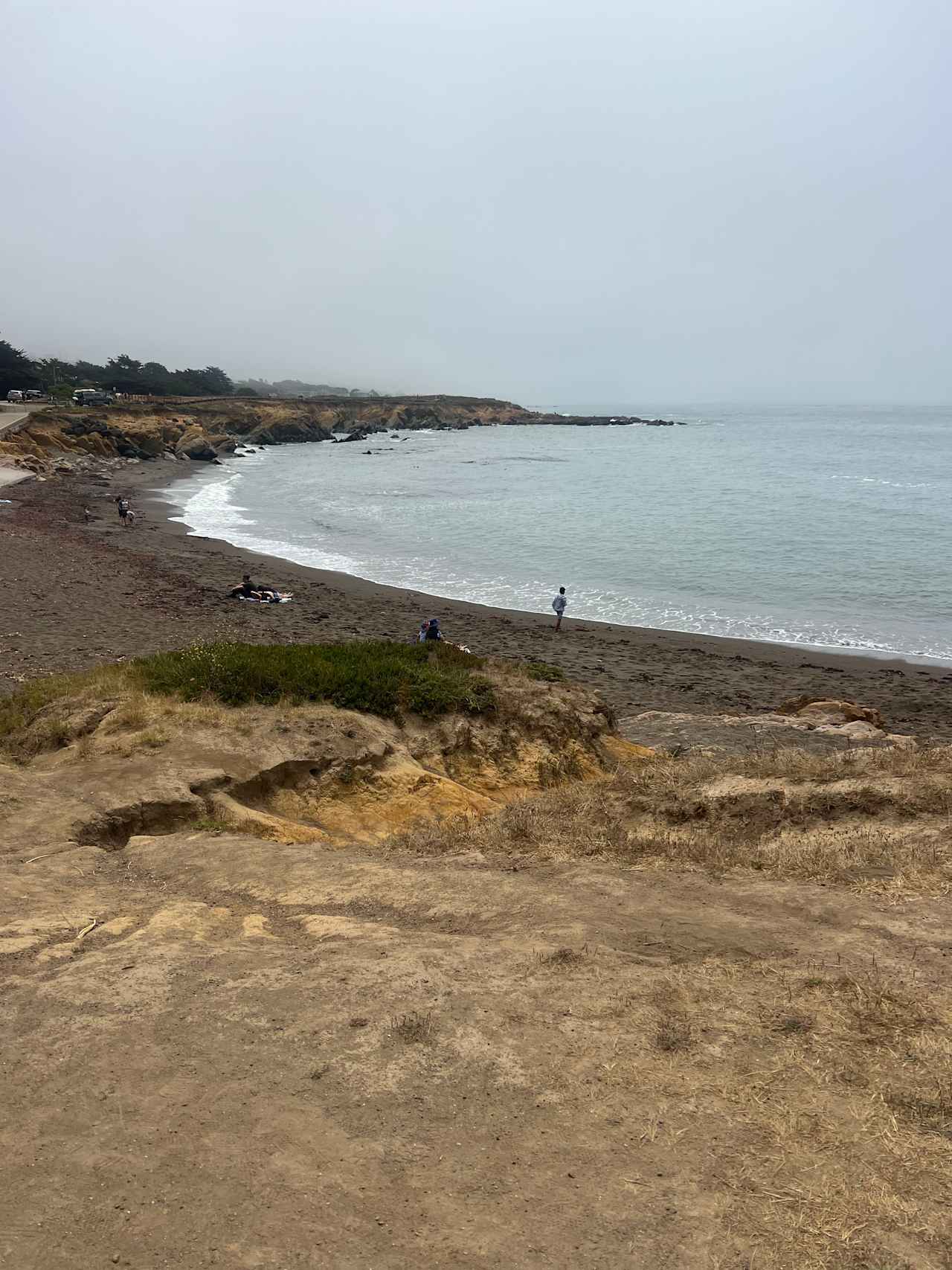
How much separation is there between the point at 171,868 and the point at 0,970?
189 centimetres

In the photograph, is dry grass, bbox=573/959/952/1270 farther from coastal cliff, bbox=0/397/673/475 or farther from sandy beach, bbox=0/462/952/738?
coastal cliff, bbox=0/397/673/475

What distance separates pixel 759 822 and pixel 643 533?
30234mm

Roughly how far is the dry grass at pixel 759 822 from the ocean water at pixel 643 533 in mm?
13469

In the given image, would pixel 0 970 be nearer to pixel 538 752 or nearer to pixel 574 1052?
pixel 574 1052

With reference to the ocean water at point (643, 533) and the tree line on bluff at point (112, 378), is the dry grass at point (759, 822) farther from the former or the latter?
the tree line on bluff at point (112, 378)

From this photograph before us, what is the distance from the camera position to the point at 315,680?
10992 mm

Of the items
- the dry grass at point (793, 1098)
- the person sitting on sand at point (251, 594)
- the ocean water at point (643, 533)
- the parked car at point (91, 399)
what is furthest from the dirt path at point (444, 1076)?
the parked car at point (91, 399)

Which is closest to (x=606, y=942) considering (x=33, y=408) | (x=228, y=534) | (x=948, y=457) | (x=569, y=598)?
(x=569, y=598)

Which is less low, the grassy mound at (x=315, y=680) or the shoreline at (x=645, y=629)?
the grassy mound at (x=315, y=680)

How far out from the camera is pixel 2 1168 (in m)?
3.37

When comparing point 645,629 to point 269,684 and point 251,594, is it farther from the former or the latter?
point 269,684

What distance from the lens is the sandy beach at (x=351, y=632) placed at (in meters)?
16.3

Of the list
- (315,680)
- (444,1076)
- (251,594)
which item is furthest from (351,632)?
(444,1076)

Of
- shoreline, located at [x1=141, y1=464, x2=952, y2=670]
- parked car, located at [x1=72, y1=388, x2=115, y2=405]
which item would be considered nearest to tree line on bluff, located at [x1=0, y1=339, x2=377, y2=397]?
parked car, located at [x1=72, y1=388, x2=115, y2=405]
